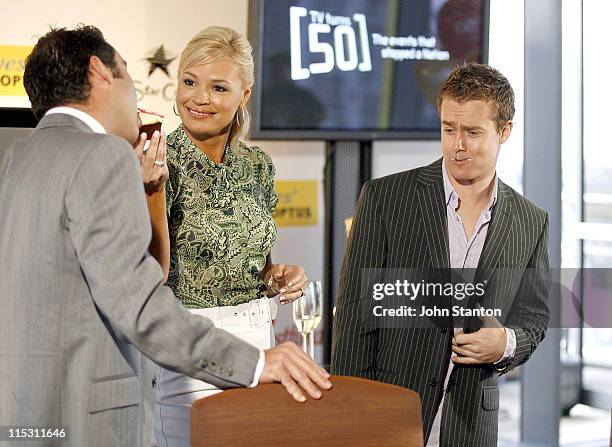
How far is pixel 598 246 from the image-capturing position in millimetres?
5219

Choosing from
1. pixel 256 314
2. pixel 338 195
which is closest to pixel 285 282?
pixel 256 314

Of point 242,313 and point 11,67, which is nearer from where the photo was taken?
point 242,313

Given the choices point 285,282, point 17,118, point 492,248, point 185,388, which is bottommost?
point 185,388

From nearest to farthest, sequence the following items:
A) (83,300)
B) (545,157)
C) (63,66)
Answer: (83,300) → (63,66) → (545,157)

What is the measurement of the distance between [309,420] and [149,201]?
2.34 feet

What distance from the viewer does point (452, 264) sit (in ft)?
7.39

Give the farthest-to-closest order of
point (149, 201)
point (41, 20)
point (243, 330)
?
1. point (41, 20)
2. point (243, 330)
3. point (149, 201)

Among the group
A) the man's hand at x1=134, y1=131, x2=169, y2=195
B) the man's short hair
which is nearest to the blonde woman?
the man's hand at x1=134, y1=131, x2=169, y2=195

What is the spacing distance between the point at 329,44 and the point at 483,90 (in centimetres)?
202

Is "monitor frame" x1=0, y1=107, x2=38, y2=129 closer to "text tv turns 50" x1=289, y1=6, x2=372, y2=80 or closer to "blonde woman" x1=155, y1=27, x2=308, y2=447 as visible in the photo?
"blonde woman" x1=155, y1=27, x2=308, y2=447

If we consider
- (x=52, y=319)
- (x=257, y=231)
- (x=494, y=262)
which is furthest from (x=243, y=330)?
(x=52, y=319)

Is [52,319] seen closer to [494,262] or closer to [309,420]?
[309,420]

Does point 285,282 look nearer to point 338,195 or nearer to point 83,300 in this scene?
point 83,300

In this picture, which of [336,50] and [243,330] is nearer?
[243,330]
